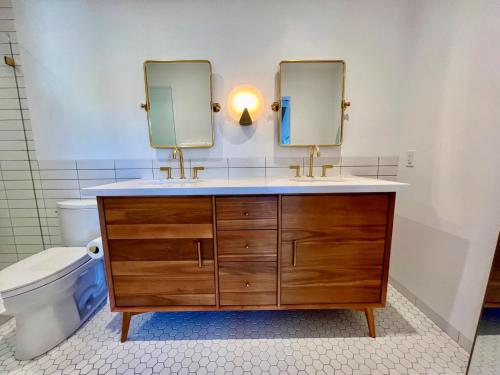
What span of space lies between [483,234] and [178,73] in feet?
6.27

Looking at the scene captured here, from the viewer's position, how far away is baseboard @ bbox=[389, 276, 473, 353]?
104 centimetres

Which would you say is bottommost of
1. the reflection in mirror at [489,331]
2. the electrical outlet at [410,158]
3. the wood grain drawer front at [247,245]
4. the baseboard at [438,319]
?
the baseboard at [438,319]

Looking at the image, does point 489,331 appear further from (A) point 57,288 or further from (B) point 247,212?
(A) point 57,288

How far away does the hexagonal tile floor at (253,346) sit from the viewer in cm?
97

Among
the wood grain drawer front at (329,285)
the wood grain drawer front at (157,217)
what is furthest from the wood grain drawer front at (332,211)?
the wood grain drawer front at (157,217)

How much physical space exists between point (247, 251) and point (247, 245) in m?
0.03

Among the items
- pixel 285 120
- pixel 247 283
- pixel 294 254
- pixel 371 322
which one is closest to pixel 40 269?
pixel 247 283

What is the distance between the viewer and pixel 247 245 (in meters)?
1.04

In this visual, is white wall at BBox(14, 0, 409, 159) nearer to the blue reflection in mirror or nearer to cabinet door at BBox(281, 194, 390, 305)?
the blue reflection in mirror

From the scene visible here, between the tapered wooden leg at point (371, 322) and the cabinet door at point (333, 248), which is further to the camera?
the tapered wooden leg at point (371, 322)

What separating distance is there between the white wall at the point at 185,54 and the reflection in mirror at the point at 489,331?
902 millimetres

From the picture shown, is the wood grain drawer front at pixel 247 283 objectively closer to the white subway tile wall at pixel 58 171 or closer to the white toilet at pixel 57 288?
the white subway tile wall at pixel 58 171

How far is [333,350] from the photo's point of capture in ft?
3.44

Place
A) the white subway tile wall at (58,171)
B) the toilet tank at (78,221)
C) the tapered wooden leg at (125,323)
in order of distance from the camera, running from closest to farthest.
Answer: the tapered wooden leg at (125,323), the toilet tank at (78,221), the white subway tile wall at (58,171)
